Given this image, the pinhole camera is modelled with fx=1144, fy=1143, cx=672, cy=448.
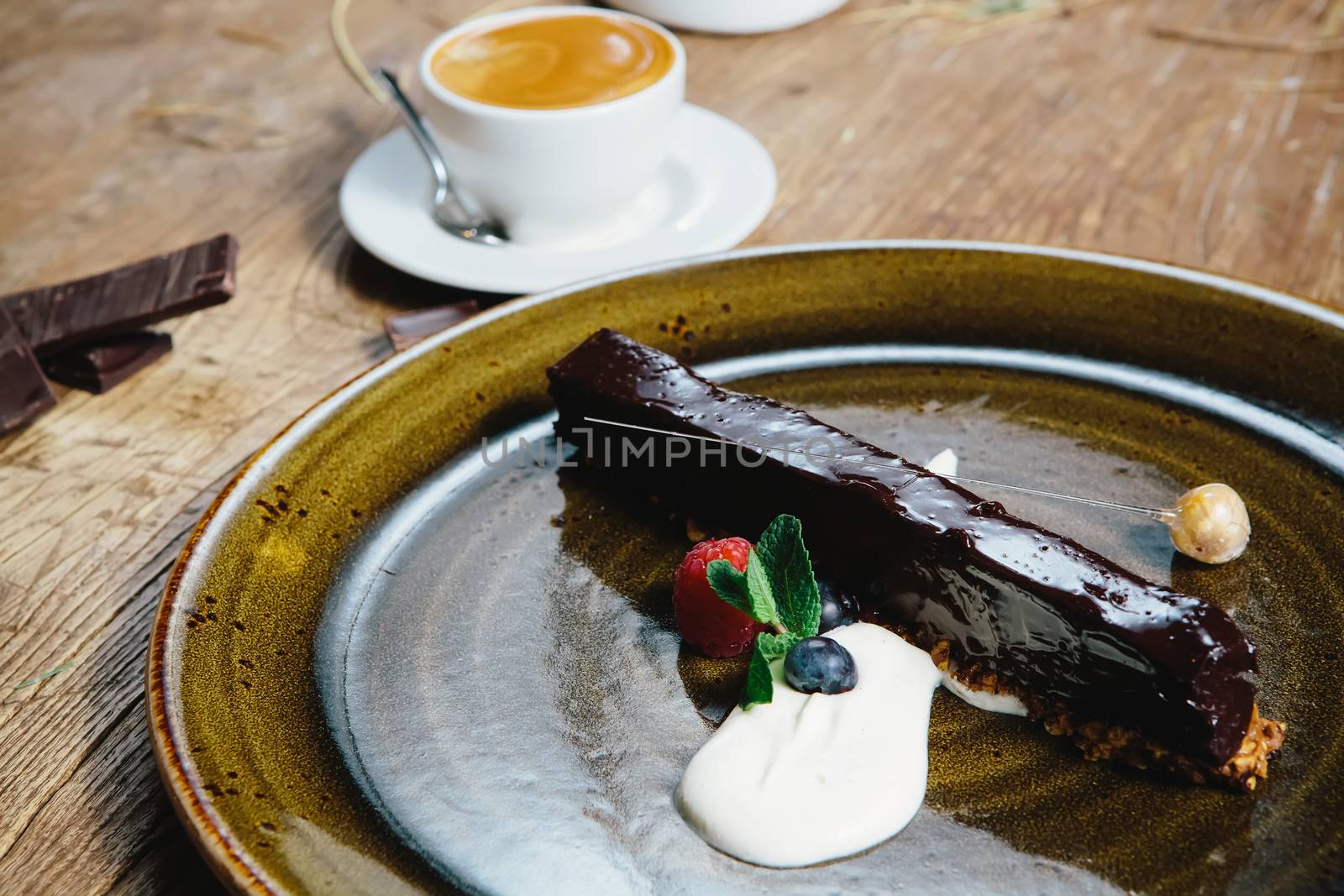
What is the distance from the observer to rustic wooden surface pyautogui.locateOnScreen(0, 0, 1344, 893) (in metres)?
1.68

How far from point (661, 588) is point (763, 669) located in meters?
0.30

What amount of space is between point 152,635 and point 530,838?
56cm

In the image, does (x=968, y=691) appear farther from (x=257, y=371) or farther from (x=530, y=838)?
(x=257, y=371)

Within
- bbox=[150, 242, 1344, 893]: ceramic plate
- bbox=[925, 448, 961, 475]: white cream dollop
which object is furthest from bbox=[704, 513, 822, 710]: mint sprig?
bbox=[925, 448, 961, 475]: white cream dollop

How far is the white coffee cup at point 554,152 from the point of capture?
2.43 metres

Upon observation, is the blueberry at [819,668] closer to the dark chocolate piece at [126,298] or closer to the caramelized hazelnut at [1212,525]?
the caramelized hazelnut at [1212,525]

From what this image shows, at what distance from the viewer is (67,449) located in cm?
215

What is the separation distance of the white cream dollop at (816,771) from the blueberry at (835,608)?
0.07 metres

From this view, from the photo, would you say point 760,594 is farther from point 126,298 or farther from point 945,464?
point 126,298

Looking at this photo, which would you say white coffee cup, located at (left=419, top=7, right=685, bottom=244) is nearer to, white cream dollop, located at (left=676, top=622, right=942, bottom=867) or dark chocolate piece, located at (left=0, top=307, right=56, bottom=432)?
dark chocolate piece, located at (left=0, top=307, right=56, bottom=432)

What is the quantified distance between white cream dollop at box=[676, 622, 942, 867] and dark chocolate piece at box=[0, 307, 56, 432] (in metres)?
1.50

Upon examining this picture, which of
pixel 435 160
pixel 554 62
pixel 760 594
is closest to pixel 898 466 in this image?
pixel 760 594

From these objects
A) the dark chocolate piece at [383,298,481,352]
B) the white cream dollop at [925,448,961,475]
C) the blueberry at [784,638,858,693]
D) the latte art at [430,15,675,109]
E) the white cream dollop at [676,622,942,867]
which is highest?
the latte art at [430,15,675,109]

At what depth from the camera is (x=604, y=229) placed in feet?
8.66
